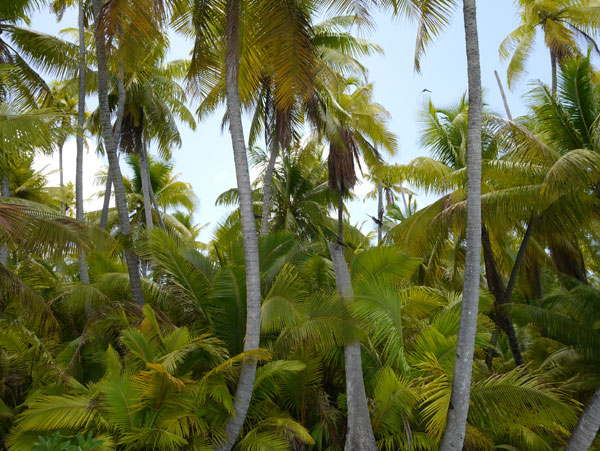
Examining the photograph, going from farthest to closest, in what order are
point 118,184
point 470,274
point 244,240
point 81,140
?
1. point 81,140
2. point 118,184
3. point 244,240
4. point 470,274

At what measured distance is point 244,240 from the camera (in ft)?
27.0

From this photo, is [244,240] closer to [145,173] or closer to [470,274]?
[470,274]

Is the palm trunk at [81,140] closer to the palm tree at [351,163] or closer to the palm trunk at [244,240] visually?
the palm tree at [351,163]

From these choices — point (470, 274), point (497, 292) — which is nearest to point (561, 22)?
point (497, 292)

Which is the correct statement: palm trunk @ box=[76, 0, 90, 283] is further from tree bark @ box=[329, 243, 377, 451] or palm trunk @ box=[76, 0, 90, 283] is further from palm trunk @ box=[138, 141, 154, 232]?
tree bark @ box=[329, 243, 377, 451]

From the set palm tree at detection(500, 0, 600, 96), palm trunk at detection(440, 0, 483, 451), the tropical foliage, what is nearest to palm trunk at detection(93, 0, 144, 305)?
the tropical foliage

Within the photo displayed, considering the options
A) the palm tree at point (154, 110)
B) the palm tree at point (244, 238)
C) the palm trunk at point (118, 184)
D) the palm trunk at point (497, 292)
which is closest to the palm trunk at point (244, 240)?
the palm tree at point (244, 238)

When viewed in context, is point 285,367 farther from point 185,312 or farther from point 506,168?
point 506,168

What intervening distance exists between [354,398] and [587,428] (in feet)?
11.4

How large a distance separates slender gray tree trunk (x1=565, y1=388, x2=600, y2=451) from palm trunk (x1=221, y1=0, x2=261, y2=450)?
4.88 meters

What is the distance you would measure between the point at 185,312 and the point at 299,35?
5448mm

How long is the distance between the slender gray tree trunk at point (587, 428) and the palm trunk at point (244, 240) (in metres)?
4.88

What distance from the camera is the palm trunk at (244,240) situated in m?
7.98

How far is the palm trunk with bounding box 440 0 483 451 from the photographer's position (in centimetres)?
748
